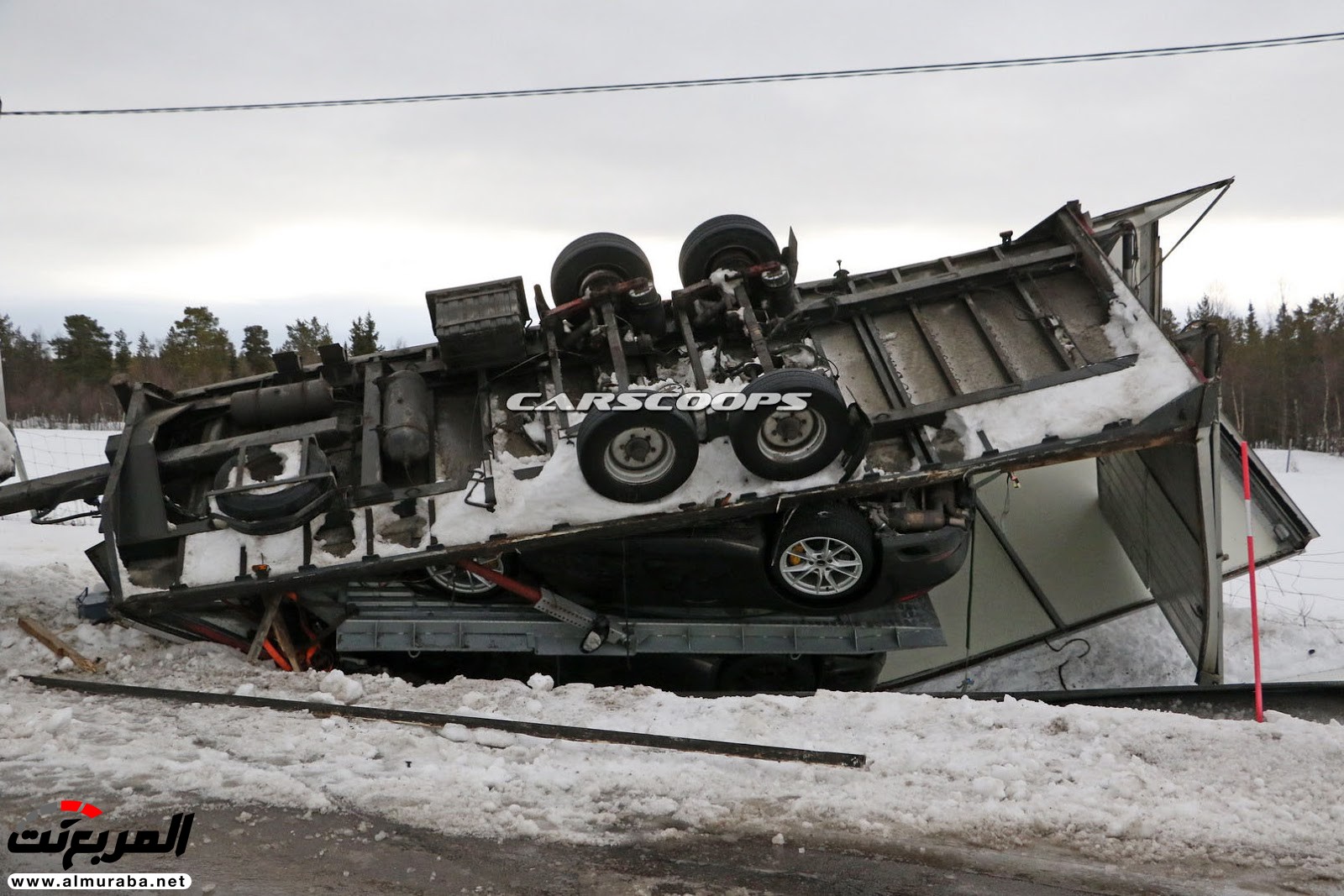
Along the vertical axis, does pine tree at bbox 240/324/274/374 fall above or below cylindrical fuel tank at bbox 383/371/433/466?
above

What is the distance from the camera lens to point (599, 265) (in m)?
→ 6.78

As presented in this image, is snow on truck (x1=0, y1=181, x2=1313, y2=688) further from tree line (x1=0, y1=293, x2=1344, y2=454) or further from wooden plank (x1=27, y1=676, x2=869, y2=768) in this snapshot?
tree line (x1=0, y1=293, x2=1344, y2=454)

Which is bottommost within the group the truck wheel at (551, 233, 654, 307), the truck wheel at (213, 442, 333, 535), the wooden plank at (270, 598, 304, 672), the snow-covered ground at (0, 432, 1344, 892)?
the snow-covered ground at (0, 432, 1344, 892)

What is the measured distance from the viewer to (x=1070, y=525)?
8.36m

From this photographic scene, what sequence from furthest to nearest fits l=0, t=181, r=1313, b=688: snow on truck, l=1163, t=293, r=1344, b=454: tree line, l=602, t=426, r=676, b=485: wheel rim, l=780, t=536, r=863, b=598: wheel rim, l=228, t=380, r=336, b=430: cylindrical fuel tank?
l=1163, t=293, r=1344, b=454: tree line, l=228, t=380, r=336, b=430: cylindrical fuel tank, l=780, t=536, r=863, b=598: wheel rim, l=0, t=181, r=1313, b=688: snow on truck, l=602, t=426, r=676, b=485: wheel rim

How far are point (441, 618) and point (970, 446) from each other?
3.67m

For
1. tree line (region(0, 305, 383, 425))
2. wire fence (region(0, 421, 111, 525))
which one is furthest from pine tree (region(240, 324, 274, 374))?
wire fence (region(0, 421, 111, 525))

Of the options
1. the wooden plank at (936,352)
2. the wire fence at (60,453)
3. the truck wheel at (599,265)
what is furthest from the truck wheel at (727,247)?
the wire fence at (60,453)

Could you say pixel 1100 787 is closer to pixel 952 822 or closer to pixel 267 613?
pixel 952 822

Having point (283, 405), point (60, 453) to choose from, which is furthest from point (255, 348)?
point (283, 405)

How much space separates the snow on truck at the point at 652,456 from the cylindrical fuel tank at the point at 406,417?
0.9 inches

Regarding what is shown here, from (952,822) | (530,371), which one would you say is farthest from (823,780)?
(530,371)

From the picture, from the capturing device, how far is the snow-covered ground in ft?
11.8

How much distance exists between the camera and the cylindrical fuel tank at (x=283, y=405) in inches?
255
